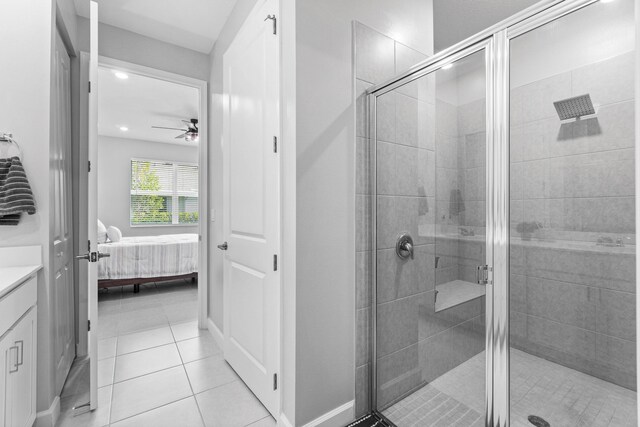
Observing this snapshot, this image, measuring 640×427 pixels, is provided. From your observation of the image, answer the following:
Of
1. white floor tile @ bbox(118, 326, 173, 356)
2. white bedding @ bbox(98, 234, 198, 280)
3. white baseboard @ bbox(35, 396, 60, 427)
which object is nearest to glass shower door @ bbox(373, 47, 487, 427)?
white baseboard @ bbox(35, 396, 60, 427)

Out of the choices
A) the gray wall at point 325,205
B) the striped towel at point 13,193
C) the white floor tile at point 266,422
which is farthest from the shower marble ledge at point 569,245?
the striped towel at point 13,193

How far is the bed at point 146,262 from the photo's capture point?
13.3 feet

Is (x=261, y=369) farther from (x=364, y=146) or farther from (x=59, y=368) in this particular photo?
(x=364, y=146)

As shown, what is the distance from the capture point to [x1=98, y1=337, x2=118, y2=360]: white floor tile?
95.2 inches

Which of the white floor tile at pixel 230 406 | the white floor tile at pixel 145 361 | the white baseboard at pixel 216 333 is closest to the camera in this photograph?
the white floor tile at pixel 230 406

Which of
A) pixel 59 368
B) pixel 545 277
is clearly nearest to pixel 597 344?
pixel 545 277

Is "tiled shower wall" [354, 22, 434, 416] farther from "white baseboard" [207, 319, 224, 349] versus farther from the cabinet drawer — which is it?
Answer: the cabinet drawer

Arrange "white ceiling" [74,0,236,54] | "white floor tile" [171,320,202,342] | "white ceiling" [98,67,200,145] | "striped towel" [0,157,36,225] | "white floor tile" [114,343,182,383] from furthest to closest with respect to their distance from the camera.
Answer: "white ceiling" [98,67,200,145] < "white floor tile" [171,320,202,342] < "white ceiling" [74,0,236,54] < "white floor tile" [114,343,182,383] < "striped towel" [0,157,36,225]

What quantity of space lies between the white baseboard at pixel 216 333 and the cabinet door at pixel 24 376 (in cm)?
122

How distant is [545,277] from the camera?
1.08 meters

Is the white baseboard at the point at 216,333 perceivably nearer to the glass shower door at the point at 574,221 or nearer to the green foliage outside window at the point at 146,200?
the glass shower door at the point at 574,221

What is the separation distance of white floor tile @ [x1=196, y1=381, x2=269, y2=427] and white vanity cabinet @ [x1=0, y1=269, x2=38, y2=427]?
32.2 inches

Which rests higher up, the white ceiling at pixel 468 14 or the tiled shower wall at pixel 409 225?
the white ceiling at pixel 468 14

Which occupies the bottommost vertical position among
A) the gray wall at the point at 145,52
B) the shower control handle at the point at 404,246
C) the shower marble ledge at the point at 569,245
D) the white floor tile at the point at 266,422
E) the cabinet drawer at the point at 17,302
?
the white floor tile at the point at 266,422
